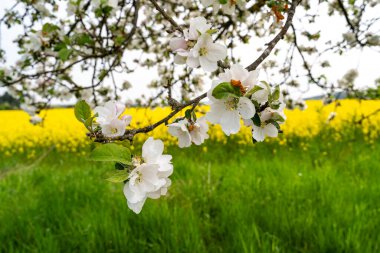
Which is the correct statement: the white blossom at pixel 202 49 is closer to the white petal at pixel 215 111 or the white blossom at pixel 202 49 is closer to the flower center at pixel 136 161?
the white petal at pixel 215 111

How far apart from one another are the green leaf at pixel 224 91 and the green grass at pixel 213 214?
78.7 inches

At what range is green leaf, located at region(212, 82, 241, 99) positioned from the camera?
85cm

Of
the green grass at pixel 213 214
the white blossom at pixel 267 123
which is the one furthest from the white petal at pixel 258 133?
the green grass at pixel 213 214

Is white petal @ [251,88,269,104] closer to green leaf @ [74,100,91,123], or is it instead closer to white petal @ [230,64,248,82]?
white petal @ [230,64,248,82]

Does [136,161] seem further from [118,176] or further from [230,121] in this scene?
[230,121]

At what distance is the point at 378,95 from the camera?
2594 mm

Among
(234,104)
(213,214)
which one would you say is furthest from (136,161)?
(213,214)

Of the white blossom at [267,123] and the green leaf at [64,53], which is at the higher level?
the green leaf at [64,53]

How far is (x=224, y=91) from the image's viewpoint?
86 centimetres

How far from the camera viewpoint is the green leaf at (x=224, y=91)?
0.85 metres

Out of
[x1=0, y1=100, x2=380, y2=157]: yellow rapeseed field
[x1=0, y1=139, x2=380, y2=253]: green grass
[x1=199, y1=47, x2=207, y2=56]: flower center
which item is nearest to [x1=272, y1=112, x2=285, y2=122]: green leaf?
[x1=199, y1=47, x2=207, y2=56]: flower center

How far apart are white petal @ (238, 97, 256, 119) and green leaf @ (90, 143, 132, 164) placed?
0.25 m

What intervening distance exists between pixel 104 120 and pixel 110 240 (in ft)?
7.22

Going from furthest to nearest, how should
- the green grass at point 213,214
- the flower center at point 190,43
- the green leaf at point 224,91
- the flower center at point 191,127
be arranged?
the green grass at point 213,214
the flower center at point 191,127
the flower center at point 190,43
the green leaf at point 224,91
